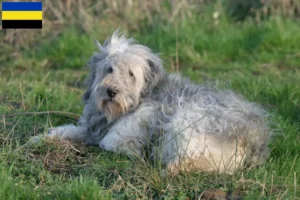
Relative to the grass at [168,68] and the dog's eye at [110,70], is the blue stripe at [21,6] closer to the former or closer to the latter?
the grass at [168,68]

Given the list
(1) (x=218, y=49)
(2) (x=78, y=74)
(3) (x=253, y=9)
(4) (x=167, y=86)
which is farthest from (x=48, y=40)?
(4) (x=167, y=86)

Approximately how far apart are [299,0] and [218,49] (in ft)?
6.87

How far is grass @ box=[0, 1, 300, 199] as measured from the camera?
201 inches

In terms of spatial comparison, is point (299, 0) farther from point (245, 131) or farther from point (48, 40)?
point (245, 131)

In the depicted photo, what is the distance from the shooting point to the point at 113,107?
591 cm

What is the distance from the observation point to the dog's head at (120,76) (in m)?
5.90

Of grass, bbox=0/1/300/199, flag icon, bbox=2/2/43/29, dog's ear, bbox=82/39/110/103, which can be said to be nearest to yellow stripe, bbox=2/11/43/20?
flag icon, bbox=2/2/43/29

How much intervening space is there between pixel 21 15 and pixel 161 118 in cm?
409

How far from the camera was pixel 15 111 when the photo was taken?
7.01 meters

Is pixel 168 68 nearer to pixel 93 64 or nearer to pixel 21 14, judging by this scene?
pixel 21 14

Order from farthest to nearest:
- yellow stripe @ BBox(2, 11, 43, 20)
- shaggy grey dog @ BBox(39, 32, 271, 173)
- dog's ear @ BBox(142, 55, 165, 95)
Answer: yellow stripe @ BBox(2, 11, 43, 20)
dog's ear @ BBox(142, 55, 165, 95)
shaggy grey dog @ BBox(39, 32, 271, 173)

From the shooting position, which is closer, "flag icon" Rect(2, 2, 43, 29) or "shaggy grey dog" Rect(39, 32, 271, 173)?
"shaggy grey dog" Rect(39, 32, 271, 173)

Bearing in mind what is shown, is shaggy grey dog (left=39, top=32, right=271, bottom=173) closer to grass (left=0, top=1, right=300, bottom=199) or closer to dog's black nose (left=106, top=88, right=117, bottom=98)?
dog's black nose (left=106, top=88, right=117, bottom=98)

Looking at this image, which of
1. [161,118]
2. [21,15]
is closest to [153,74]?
[161,118]
